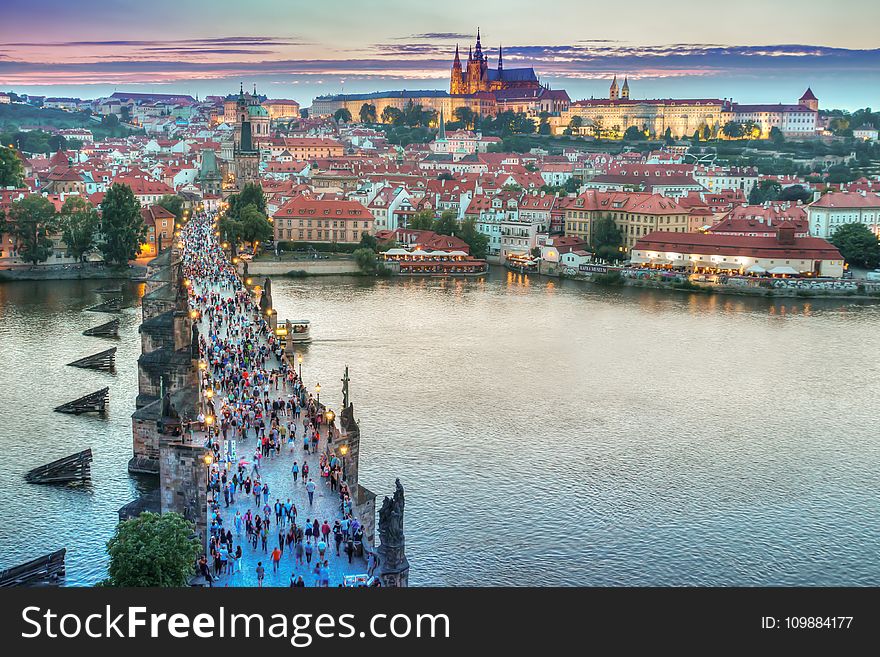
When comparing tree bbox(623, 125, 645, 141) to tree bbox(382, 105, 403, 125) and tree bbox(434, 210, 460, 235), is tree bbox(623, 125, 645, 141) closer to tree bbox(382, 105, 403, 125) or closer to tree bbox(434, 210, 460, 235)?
tree bbox(382, 105, 403, 125)

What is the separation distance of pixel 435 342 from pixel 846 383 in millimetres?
9670

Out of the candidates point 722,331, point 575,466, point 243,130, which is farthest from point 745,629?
point 243,130

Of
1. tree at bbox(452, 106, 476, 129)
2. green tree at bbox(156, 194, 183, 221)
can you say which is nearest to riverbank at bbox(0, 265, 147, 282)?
green tree at bbox(156, 194, 183, 221)

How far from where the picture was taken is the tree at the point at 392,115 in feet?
381

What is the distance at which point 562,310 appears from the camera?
34.8 meters

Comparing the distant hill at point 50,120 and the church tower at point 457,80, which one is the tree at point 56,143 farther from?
the church tower at point 457,80

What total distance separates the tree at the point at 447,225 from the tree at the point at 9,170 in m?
21.3

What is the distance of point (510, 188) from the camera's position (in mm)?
57312

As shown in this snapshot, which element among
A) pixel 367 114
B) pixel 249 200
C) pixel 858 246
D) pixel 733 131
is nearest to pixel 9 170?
pixel 249 200

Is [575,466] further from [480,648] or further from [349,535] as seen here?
[480,648]

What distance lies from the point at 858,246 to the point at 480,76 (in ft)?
294

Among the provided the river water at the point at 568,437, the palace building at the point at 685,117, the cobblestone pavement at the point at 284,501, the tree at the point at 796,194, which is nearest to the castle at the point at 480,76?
the palace building at the point at 685,117

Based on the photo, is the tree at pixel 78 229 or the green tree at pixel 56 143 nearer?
the tree at pixel 78 229

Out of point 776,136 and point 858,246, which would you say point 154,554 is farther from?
point 776,136
